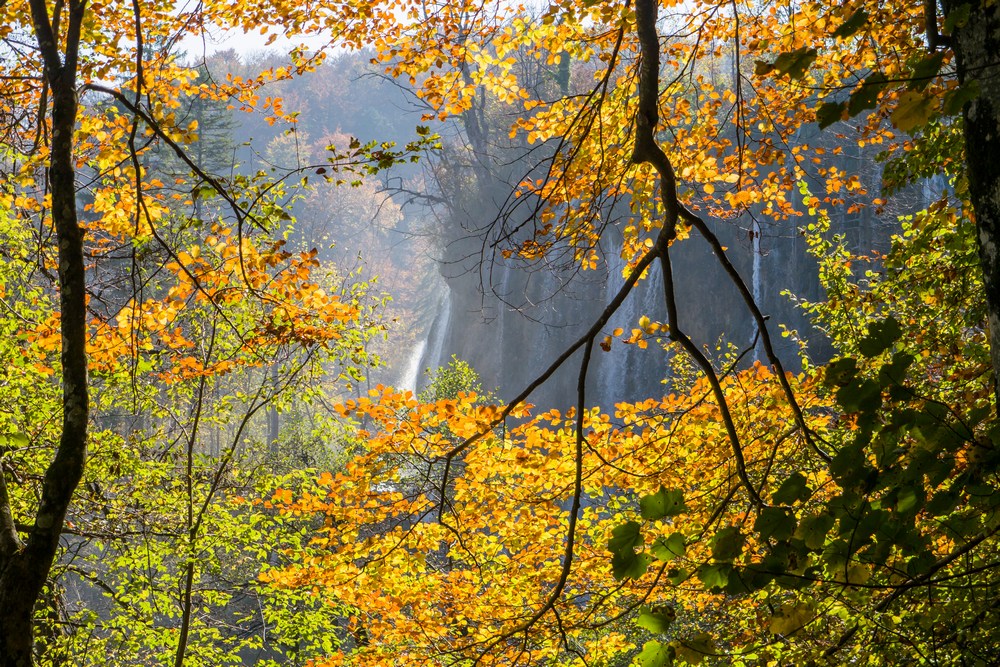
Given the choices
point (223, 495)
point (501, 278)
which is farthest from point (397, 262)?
point (223, 495)

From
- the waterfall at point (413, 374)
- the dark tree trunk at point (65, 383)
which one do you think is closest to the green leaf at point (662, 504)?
the dark tree trunk at point (65, 383)

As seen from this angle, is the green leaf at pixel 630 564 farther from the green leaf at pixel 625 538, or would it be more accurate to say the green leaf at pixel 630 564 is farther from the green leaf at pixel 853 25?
the green leaf at pixel 853 25

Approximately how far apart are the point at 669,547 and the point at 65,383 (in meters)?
2.41

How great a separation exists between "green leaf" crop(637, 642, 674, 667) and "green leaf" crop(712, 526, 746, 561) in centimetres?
22

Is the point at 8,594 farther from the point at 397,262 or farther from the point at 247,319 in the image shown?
the point at 397,262

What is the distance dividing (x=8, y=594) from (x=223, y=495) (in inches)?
313

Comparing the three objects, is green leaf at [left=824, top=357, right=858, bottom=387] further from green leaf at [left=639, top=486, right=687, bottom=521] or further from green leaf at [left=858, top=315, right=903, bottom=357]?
green leaf at [left=639, top=486, right=687, bottom=521]

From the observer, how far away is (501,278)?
31.4 metres

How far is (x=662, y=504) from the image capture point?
162 centimetres

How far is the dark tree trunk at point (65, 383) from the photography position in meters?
2.91

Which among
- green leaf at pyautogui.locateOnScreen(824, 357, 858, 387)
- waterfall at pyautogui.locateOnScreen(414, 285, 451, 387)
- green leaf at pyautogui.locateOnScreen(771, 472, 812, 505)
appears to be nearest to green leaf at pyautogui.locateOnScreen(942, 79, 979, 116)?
green leaf at pyautogui.locateOnScreen(824, 357, 858, 387)

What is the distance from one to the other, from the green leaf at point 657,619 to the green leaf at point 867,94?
108 centimetres

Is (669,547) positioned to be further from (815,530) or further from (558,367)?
(558,367)

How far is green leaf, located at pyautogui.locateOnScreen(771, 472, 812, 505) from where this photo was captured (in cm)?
168
